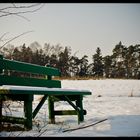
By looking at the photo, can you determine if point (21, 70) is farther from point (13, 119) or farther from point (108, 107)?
point (108, 107)

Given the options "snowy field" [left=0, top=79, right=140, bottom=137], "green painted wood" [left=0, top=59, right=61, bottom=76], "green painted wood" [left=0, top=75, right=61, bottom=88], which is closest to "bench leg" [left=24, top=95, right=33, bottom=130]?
"green painted wood" [left=0, top=75, right=61, bottom=88]

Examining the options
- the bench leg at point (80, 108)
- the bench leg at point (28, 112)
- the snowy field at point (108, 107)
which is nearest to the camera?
the bench leg at point (28, 112)

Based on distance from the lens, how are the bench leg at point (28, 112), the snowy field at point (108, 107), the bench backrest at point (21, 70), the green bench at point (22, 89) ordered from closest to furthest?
the green bench at point (22, 89), the bench leg at point (28, 112), the bench backrest at point (21, 70), the snowy field at point (108, 107)

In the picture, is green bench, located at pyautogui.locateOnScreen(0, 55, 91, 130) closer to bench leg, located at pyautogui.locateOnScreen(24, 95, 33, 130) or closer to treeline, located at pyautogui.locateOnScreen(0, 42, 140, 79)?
bench leg, located at pyautogui.locateOnScreen(24, 95, 33, 130)

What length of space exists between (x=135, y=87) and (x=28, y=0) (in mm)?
11527

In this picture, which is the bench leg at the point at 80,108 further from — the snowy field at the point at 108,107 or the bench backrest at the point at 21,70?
the bench backrest at the point at 21,70

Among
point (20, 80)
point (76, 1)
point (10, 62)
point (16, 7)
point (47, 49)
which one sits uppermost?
point (47, 49)

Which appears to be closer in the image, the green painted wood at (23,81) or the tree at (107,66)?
the green painted wood at (23,81)

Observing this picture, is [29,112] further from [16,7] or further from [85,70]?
[85,70]

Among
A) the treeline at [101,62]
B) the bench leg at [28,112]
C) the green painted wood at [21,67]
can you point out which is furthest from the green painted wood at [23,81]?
the treeline at [101,62]

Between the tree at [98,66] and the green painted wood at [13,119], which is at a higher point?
the tree at [98,66]

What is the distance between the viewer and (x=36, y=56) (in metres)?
49.7

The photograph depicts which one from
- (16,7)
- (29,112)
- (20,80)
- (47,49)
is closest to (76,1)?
(16,7)

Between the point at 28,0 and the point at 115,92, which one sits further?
the point at 115,92
